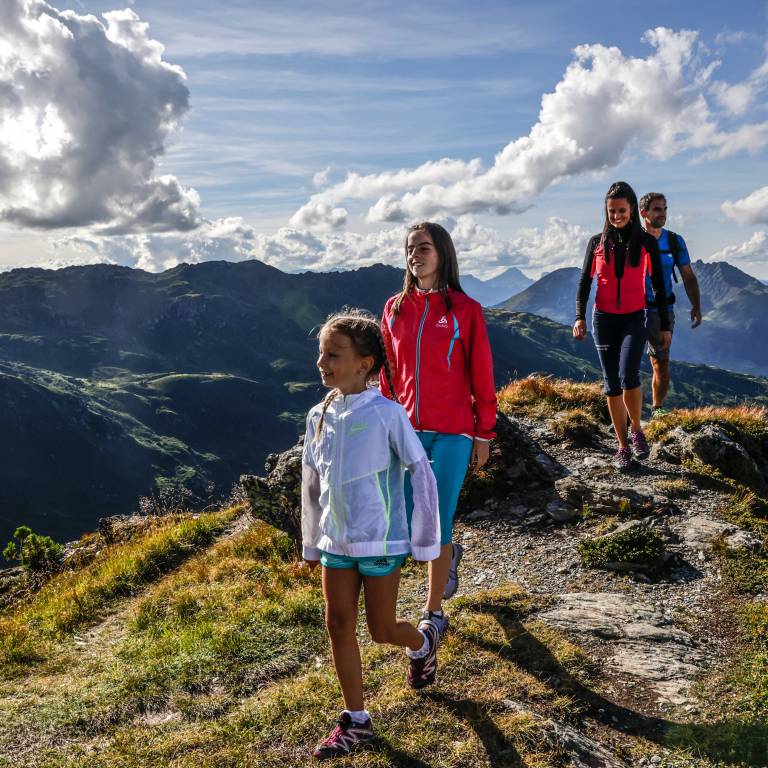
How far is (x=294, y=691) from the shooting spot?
523 cm

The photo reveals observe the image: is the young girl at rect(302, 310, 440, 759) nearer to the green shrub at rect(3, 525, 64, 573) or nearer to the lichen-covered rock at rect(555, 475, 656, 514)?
the lichen-covered rock at rect(555, 475, 656, 514)

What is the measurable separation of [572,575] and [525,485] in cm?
A: 282

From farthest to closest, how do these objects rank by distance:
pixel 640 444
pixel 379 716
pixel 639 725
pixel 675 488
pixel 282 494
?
1. pixel 640 444
2. pixel 282 494
3. pixel 675 488
4. pixel 379 716
5. pixel 639 725

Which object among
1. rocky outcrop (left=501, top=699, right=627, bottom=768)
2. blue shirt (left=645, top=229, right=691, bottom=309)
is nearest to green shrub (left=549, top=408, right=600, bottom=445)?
blue shirt (left=645, top=229, right=691, bottom=309)

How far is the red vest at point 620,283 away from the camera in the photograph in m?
8.35

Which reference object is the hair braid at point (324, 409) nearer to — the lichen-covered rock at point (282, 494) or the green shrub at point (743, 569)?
the green shrub at point (743, 569)

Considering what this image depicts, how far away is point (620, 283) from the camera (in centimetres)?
845

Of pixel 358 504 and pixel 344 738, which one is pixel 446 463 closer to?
pixel 358 504

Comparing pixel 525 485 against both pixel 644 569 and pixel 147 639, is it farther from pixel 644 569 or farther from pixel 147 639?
pixel 147 639

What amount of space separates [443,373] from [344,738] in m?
2.88

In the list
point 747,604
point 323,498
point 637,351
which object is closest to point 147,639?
point 323,498

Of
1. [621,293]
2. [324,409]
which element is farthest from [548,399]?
[324,409]

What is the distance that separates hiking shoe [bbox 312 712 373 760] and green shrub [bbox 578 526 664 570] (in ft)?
14.1

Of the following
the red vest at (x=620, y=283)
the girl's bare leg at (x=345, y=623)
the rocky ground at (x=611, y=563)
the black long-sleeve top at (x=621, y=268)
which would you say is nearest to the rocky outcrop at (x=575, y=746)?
the rocky ground at (x=611, y=563)
